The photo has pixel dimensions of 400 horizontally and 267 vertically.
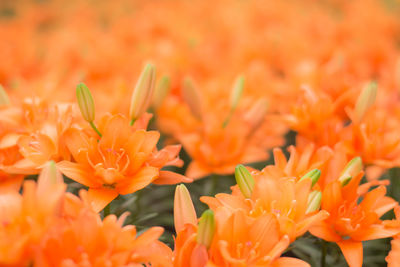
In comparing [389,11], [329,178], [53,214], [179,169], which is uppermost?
[389,11]

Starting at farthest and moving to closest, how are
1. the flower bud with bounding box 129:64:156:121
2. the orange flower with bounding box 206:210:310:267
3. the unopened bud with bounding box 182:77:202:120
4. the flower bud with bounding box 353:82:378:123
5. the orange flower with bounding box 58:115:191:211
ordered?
1. the unopened bud with bounding box 182:77:202:120
2. the flower bud with bounding box 353:82:378:123
3. the flower bud with bounding box 129:64:156:121
4. the orange flower with bounding box 58:115:191:211
5. the orange flower with bounding box 206:210:310:267

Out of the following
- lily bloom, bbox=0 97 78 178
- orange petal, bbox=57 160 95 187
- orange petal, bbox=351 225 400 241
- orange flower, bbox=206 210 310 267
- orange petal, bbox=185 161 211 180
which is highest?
lily bloom, bbox=0 97 78 178

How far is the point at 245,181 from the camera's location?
73 cm

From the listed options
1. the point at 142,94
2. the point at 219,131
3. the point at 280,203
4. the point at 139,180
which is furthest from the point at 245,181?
the point at 219,131

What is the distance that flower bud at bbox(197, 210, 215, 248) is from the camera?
60 cm

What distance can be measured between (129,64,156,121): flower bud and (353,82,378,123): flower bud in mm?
504

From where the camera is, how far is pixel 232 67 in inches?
67.6

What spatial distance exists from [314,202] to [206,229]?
208mm

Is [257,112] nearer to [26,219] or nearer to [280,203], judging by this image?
[280,203]

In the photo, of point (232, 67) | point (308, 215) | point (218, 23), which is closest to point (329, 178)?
point (308, 215)

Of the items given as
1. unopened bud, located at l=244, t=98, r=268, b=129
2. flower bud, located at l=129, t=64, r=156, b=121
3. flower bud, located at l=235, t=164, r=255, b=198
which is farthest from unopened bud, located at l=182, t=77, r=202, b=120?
flower bud, located at l=235, t=164, r=255, b=198

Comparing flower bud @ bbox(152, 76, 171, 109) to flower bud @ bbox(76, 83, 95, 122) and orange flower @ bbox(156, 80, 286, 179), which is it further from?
flower bud @ bbox(76, 83, 95, 122)

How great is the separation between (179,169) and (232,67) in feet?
2.08

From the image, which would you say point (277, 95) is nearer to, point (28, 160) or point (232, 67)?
point (232, 67)
